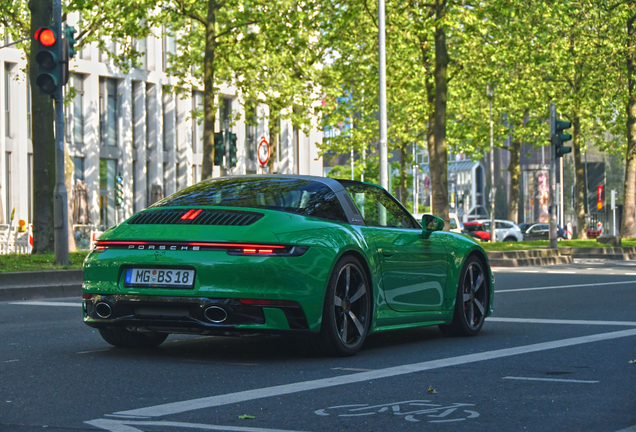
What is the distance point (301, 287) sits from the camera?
280 inches

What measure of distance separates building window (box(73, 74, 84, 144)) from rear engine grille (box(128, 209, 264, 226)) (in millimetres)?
41768

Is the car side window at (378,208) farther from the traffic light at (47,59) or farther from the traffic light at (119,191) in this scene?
the traffic light at (119,191)

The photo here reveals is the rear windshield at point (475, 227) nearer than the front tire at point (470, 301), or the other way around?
the front tire at point (470, 301)

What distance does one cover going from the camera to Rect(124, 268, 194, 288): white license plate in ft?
23.1

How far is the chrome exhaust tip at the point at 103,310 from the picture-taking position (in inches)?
286

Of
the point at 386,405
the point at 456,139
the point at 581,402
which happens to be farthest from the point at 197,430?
the point at 456,139

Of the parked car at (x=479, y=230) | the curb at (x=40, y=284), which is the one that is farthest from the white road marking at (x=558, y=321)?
the parked car at (x=479, y=230)

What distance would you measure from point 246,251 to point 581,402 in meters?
2.40

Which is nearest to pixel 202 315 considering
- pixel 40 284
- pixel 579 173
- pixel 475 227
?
pixel 40 284

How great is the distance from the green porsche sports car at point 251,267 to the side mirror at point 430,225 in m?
0.47

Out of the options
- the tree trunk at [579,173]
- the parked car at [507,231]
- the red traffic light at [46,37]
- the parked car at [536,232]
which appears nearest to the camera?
the red traffic light at [46,37]

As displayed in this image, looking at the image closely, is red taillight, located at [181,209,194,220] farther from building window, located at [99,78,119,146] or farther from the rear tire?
building window, located at [99,78,119,146]

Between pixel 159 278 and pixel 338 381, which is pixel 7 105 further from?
pixel 338 381

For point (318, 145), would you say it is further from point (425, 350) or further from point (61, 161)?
point (425, 350)
